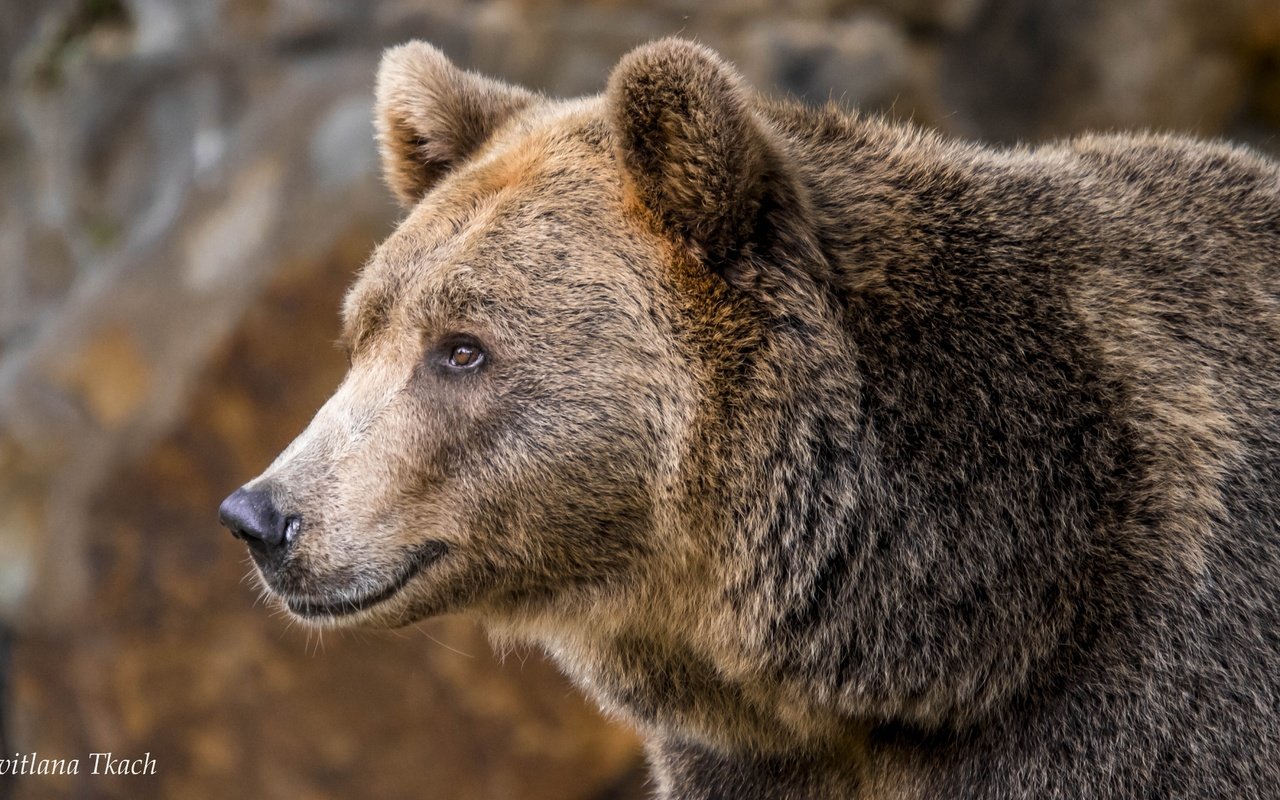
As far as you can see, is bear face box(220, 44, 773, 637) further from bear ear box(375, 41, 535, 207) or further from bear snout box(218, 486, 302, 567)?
bear ear box(375, 41, 535, 207)

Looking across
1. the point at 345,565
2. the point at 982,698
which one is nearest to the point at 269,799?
the point at 345,565

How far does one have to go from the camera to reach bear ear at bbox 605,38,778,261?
3475 millimetres

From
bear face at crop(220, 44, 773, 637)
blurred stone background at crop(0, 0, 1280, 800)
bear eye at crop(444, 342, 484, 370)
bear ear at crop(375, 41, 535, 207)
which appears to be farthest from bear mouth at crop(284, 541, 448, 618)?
blurred stone background at crop(0, 0, 1280, 800)

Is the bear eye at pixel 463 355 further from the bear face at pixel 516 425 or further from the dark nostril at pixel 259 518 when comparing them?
the dark nostril at pixel 259 518

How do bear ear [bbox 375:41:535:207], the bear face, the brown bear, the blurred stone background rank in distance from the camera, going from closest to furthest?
the brown bear → the bear face → bear ear [bbox 375:41:535:207] → the blurred stone background

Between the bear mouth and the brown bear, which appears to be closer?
the brown bear

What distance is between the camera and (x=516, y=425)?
3.65 m

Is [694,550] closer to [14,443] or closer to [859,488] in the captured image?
[859,488]

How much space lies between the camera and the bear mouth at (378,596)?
144 inches

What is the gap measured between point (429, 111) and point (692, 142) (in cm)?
118

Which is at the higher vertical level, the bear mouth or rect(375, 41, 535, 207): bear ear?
rect(375, 41, 535, 207): bear ear

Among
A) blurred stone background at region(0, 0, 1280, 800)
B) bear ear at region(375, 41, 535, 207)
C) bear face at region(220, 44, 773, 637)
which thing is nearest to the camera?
bear face at region(220, 44, 773, 637)

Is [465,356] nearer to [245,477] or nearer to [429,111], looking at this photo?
[429,111]

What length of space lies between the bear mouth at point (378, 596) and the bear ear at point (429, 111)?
1.36 metres
